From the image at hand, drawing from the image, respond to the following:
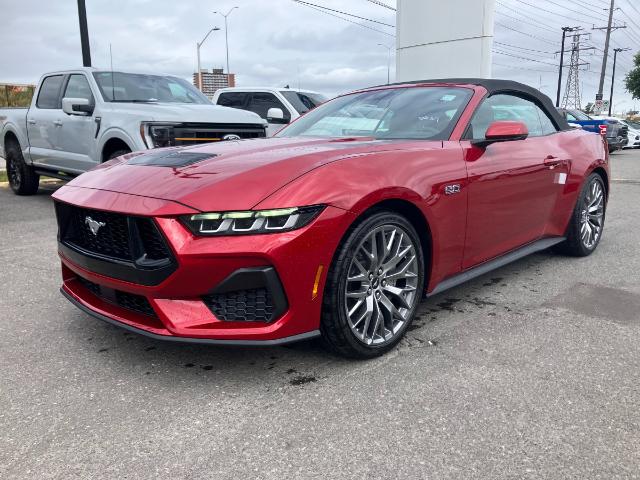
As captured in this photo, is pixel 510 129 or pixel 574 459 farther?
pixel 510 129

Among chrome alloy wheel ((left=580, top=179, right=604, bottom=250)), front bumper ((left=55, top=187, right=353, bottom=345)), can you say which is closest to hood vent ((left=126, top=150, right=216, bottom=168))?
front bumper ((left=55, top=187, right=353, bottom=345))

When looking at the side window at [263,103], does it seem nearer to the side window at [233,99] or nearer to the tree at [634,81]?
the side window at [233,99]

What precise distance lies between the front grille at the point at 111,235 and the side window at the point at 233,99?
331 inches

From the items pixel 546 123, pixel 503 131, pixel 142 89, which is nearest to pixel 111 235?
pixel 503 131

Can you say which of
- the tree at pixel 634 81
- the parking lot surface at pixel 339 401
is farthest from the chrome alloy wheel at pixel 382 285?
the tree at pixel 634 81

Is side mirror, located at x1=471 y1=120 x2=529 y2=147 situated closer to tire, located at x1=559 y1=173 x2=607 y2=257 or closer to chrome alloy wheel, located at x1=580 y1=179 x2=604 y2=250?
tire, located at x1=559 y1=173 x2=607 y2=257

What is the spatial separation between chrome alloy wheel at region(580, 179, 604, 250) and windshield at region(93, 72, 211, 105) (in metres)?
5.03

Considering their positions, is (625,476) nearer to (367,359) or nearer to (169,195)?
(367,359)

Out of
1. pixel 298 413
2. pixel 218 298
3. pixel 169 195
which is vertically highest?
pixel 169 195

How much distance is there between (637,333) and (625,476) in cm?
151

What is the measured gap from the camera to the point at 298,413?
2.34m

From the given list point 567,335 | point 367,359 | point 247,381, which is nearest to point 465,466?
point 367,359

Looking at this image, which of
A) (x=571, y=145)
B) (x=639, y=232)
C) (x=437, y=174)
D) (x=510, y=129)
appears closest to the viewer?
(x=437, y=174)

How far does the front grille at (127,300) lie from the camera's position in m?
2.56
